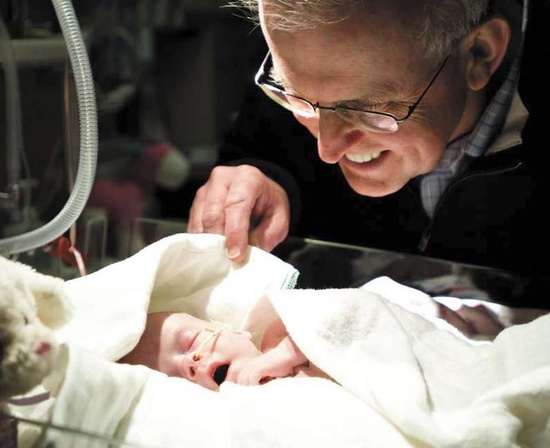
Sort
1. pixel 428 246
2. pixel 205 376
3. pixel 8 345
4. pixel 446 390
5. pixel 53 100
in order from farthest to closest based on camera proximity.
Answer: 1. pixel 53 100
2. pixel 428 246
3. pixel 205 376
4. pixel 446 390
5. pixel 8 345

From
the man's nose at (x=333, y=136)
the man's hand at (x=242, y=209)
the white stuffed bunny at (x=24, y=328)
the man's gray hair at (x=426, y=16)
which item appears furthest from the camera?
the man's hand at (x=242, y=209)

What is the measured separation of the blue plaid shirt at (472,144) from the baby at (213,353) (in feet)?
0.79

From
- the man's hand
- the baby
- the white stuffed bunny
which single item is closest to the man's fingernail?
the man's hand

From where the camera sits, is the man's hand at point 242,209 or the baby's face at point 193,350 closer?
the baby's face at point 193,350

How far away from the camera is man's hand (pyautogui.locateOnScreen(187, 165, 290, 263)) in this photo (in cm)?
97

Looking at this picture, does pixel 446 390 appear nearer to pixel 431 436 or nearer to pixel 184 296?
pixel 431 436

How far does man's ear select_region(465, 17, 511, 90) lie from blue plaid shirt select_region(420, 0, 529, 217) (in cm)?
2

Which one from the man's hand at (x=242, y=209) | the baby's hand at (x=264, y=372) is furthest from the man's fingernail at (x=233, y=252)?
the baby's hand at (x=264, y=372)

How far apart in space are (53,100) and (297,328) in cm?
52

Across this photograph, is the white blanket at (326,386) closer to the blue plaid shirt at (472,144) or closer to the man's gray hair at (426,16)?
the blue plaid shirt at (472,144)

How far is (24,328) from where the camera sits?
622 mm

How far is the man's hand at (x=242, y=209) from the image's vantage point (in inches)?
38.3

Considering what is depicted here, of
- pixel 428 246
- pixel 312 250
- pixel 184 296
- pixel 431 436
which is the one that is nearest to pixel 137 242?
pixel 184 296

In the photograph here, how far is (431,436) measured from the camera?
65 centimetres
